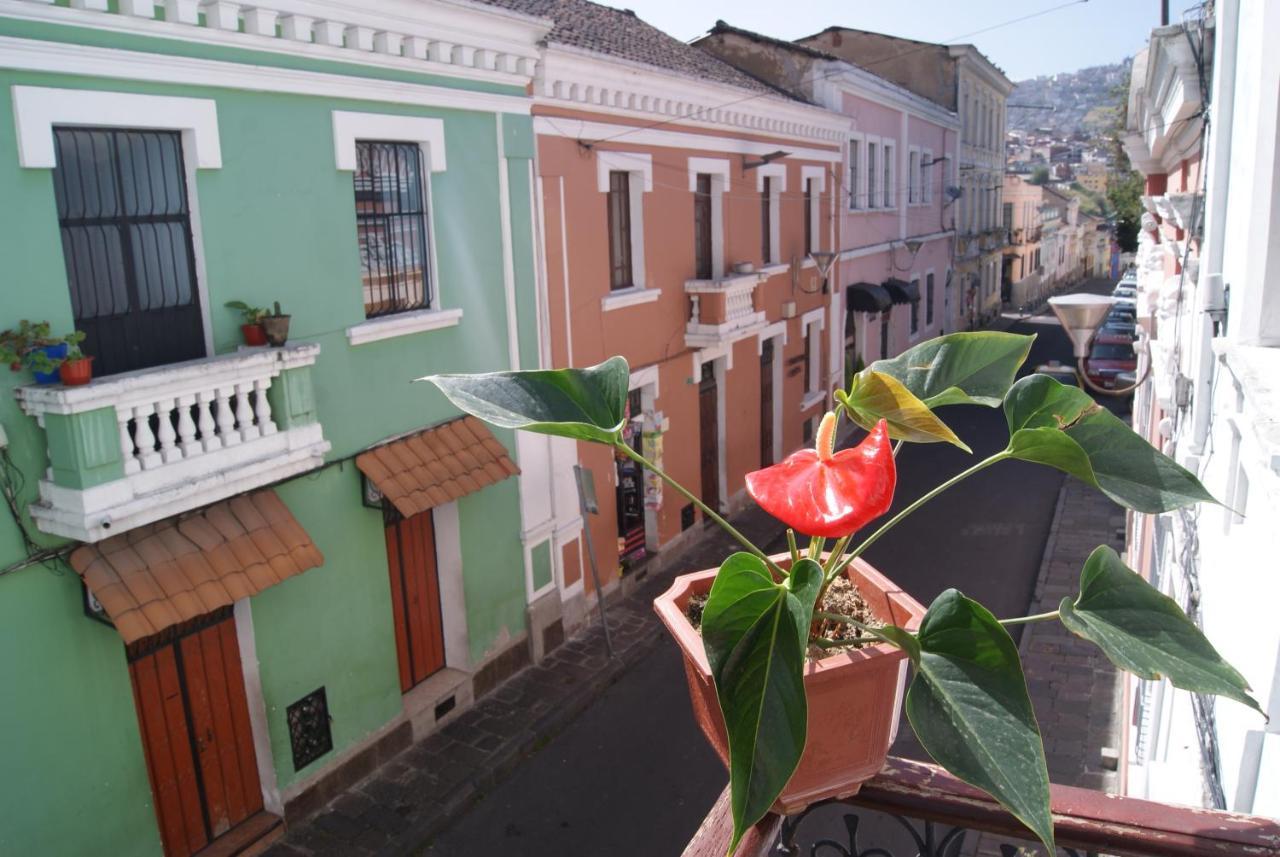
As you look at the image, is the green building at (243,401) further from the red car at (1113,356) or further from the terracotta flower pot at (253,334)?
→ the red car at (1113,356)

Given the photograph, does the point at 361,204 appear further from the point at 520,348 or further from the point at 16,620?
the point at 16,620

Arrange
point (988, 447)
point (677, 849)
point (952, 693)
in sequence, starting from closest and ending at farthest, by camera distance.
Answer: point (952, 693)
point (677, 849)
point (988, 447)

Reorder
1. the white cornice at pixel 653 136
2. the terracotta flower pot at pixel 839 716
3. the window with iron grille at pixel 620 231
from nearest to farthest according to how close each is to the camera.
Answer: the terracotta flower pot at pixel 839 716 → the white cornice at pixel 653 136 → the window with iron grille at pixel 620 231

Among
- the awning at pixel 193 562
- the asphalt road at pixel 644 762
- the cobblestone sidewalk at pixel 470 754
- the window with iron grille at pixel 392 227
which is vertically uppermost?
the window with iron grille at pixel 392 227

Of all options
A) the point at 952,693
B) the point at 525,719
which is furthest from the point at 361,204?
the point at 952,693

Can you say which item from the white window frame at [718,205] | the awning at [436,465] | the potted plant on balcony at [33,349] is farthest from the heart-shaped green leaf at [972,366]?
the white window frame at [718,205]

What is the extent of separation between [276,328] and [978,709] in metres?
6.62

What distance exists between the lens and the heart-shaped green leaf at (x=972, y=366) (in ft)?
7.05

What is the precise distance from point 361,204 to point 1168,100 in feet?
20.7

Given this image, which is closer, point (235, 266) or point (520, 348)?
point (235, 266)

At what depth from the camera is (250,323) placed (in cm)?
732

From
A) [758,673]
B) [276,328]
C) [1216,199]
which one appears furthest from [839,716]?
[276,328]

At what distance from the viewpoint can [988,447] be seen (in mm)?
19734

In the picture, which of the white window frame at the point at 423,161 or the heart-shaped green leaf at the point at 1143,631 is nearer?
the heart-shaped green leaf at the point at 1143,631
